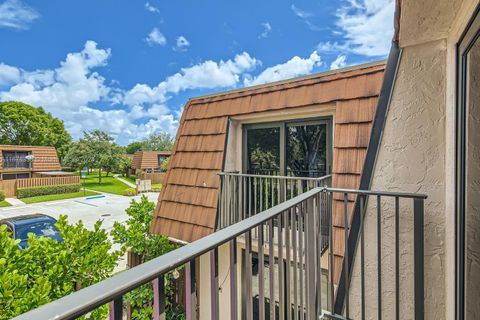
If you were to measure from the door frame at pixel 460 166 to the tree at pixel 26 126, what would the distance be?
35.6 metres

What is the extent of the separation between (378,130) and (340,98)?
1.07 meters

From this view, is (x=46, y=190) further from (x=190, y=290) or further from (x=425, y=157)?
(x=425, y=157)

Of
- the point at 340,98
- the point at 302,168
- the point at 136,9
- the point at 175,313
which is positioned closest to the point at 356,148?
the point at 340,98

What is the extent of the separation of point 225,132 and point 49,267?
105 inches

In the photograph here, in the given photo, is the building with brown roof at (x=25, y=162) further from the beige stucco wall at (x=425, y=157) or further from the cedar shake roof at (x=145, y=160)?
the beige stucco wall at (x=425, y=157)

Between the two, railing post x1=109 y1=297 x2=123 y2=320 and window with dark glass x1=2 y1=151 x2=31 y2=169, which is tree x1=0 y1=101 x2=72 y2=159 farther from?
railing post x1=109 y1=297 x2=123 y2=320

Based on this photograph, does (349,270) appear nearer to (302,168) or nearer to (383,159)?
(383,159)

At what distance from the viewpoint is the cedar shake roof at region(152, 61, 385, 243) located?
9.30ft

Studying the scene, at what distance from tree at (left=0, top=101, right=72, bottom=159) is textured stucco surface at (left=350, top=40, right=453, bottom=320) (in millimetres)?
35105

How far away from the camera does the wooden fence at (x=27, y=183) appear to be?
16266 millimetres

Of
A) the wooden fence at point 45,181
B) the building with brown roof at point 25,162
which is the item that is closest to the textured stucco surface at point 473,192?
the wooden fence at point 45,181

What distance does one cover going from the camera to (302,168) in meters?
3.71

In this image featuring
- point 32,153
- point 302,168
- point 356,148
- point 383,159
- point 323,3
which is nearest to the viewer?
point 383,159

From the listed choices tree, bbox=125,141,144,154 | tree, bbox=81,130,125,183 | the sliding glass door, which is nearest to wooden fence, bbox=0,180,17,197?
tree, bbox=81,130,125,183
